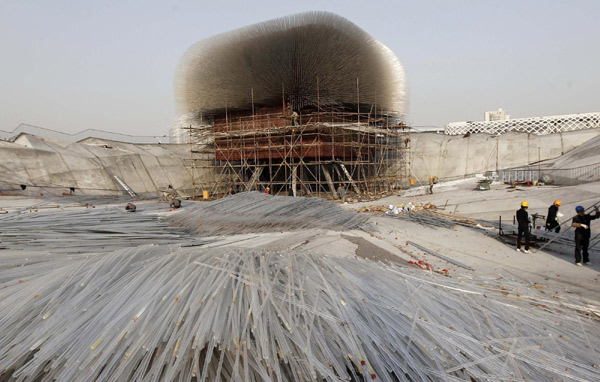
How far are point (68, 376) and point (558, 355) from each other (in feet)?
12.1

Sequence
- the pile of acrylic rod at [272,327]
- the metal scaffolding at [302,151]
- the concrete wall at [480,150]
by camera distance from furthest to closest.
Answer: the concrete wall at [480,150], the metal scaffolding at [302,151], the pile of acrylic rod at [272,327]

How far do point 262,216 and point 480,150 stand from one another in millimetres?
21555

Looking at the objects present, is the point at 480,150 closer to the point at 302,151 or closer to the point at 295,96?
the point at 302,151

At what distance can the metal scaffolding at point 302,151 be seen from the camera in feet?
59.6

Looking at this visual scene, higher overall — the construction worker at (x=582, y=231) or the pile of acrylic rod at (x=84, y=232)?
the pile of acrylic rod at (x=84, y=232)

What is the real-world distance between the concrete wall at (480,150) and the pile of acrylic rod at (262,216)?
1843 cm

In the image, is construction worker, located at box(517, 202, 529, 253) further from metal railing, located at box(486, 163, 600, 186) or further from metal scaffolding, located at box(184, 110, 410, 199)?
metal scaffolding, located at box(184, 110, 410, 199)

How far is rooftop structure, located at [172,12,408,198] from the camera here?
59.0 ft

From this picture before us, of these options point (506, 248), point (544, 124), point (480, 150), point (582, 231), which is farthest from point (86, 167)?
point (544, 124)

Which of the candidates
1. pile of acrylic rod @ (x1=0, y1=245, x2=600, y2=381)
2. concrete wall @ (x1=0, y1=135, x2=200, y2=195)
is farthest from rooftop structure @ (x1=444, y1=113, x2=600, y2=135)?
pile of acrylic rod @ (x1=0, y1=245, x2=600, y2=381)

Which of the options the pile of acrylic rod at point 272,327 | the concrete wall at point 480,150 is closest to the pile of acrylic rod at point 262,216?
the pile of acrylic rod at point 272,327

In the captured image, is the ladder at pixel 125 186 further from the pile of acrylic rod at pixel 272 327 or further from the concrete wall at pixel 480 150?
the concrete wall at pixel 480 150

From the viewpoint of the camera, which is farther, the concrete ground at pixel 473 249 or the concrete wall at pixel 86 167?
the concrete wall at pixel 86 167

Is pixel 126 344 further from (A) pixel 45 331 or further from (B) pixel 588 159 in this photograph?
(B) pixel 588 159
